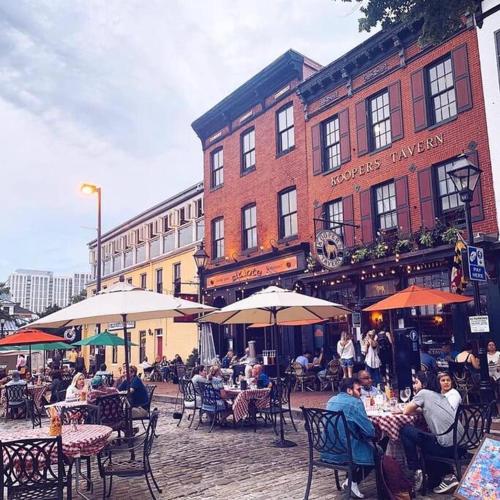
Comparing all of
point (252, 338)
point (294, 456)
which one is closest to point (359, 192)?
point (252, 338)

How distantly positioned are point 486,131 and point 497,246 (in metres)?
3.15

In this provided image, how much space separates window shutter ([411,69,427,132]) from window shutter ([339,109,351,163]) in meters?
2.75

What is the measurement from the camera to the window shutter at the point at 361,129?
1688cm

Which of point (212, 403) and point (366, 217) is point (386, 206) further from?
point (212, 403)

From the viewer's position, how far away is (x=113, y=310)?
771 cm

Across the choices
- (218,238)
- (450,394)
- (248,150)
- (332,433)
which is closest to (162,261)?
(218,238)

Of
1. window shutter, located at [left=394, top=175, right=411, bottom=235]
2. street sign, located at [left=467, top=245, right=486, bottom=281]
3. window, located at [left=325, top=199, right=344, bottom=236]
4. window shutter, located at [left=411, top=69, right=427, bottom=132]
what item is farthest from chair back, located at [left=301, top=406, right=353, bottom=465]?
window, located at [left=325, top=199, right=344, bottom=236]

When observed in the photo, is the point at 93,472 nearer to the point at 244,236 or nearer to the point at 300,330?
the point at 300,330

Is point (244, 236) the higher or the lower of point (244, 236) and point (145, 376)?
the higher

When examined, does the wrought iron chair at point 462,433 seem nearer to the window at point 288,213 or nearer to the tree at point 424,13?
the tree at point 424,13

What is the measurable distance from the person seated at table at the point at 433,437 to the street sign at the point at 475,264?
8.90 ft

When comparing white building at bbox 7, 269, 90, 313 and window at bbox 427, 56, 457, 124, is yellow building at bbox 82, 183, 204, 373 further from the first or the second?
white building at bbox 7, 269, 90, 313


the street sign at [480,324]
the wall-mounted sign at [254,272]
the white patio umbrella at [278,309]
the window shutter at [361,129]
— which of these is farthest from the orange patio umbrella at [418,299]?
the wall-mounted sign at [254,272]

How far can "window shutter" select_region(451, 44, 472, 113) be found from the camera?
1377 cm
